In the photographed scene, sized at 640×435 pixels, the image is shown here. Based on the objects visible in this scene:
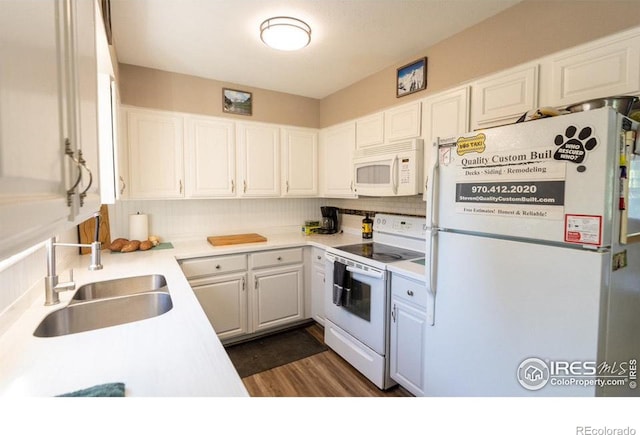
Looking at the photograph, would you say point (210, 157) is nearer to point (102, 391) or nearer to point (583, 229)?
point (102, 391)

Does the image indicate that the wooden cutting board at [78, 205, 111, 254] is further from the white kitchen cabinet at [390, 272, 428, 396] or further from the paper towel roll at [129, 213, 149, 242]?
the white kitchen cabinet at [390, 272, 428, 396]

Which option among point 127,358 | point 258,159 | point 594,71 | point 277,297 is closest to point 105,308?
point 127,358

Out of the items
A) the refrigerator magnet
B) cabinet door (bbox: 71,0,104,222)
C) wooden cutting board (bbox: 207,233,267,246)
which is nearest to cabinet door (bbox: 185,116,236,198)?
wooden cutting board (bbox: 207,233,267,246)

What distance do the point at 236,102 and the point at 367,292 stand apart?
7.24 ft

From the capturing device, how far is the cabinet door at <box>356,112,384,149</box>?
259cm

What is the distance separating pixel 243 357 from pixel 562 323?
2285mm

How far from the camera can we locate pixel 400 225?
2.65 metres

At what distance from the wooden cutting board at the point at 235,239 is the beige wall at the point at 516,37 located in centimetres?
178

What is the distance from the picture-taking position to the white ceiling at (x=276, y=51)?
5.70 feet

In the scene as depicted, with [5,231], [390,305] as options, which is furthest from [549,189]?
[5,231]

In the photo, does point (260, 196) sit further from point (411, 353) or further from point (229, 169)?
point (411, 353)

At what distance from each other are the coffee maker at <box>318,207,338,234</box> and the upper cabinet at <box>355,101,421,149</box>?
945 millimetres

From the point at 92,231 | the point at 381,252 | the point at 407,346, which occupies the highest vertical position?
the point at 92,231

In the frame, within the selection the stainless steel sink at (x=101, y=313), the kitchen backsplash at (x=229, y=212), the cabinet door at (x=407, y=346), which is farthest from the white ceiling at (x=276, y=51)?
the cabinet door at (x=407, y=346)
